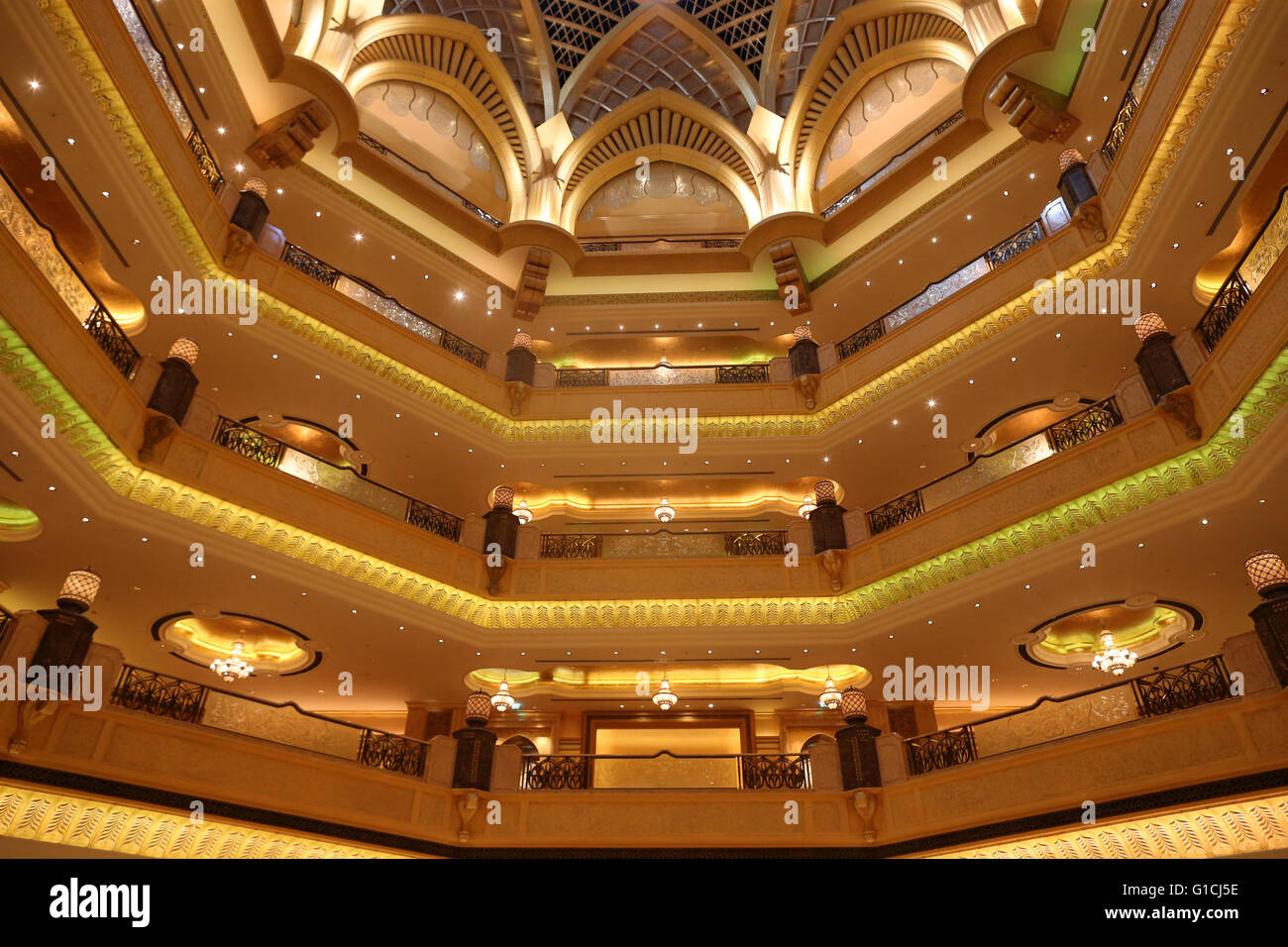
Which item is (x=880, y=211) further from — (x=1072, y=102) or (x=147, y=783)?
(x=147, y=783)

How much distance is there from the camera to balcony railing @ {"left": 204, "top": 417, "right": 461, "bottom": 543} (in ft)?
35.1

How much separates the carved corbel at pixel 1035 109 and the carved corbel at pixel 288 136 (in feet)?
33.8

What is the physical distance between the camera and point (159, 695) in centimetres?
913

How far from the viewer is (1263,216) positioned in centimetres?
991

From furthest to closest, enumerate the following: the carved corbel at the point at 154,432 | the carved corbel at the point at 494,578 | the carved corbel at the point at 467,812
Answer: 1. the carved corbel at the point at 494,578
2. the carved corbel at the point at 467,812
3. the carved corbel at the point at 154,432

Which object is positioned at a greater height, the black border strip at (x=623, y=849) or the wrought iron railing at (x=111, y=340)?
the wrought iron railing at (x=111, y=340)

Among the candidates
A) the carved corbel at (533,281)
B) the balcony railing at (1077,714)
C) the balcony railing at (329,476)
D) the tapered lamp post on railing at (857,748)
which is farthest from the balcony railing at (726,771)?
the carved corbel at (533,281)

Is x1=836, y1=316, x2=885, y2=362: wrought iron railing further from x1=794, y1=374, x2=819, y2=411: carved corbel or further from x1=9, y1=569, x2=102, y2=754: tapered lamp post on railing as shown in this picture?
x1=9, y1=569, x2=102, y2=754: tapered lamp post on railing

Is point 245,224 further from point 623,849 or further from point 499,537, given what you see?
point 623,849

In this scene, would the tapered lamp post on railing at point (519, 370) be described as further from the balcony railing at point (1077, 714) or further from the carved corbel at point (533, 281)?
the balcony railing at point (1077, 714)

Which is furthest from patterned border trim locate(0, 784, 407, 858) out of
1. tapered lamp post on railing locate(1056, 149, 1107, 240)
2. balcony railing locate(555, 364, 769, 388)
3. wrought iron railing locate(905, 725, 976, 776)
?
tapered lamp post on railing locate(1056, 149, 1107, 240)

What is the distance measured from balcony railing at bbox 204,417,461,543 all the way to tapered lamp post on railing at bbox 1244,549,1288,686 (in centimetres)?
970

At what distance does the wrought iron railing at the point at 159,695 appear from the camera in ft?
29.0

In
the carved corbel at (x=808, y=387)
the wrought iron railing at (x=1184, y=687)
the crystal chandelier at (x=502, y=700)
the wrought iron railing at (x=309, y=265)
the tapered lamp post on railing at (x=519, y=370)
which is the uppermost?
the wrought iron railing at (x=309, y=265)
